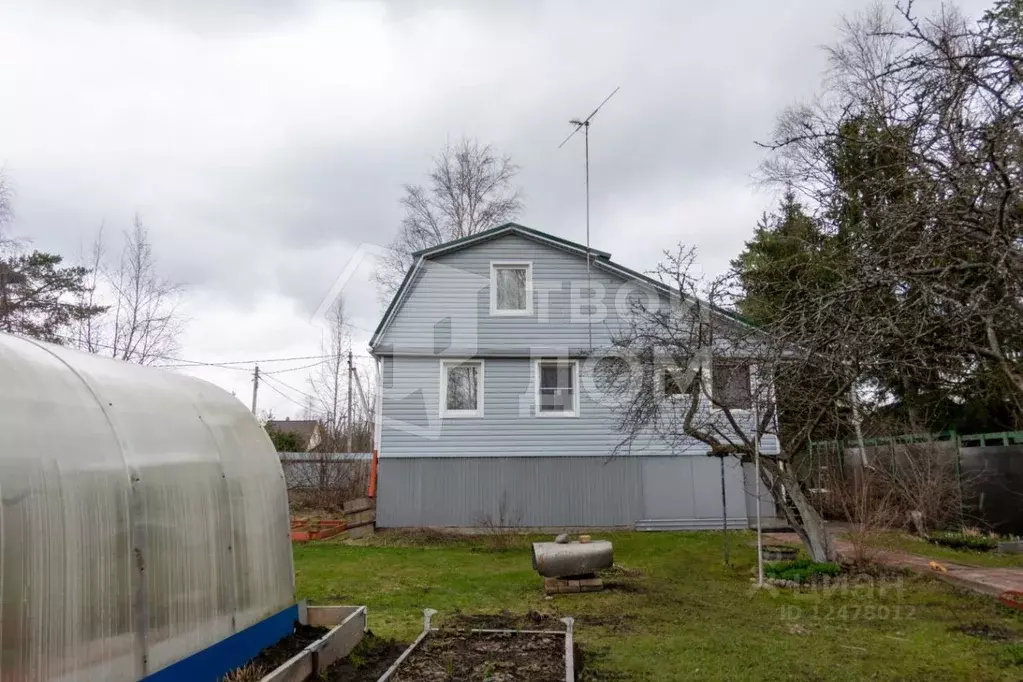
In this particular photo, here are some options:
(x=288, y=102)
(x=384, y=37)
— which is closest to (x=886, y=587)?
(x=384, y=37)

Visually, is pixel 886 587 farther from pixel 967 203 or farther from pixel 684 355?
pixel 967 203

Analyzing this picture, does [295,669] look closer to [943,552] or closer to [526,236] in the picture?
A: [943,552]

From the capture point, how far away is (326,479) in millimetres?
20719

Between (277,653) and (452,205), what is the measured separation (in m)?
23.3

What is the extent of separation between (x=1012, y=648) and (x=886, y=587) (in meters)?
2.89

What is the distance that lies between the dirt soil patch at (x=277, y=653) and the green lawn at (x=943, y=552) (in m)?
7.99

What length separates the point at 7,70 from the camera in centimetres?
902

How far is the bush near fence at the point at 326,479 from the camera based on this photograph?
20359 millimetres

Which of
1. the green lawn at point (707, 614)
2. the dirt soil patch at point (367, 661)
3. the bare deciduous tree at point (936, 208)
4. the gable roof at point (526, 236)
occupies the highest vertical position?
the gable roof at point (526, 236)

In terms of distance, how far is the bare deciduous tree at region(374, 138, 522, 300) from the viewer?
27531 mm

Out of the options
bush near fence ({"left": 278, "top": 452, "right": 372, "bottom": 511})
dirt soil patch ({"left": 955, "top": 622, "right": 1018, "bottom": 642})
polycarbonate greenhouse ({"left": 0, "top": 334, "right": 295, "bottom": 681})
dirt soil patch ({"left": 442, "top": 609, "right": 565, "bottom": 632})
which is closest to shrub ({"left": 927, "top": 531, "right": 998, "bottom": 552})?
dirt soil patch ({"left": 955, "top": 622, "right": 1018, "bottom": 642})

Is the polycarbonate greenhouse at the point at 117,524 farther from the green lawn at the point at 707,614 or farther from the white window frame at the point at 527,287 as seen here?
the white window frame at the point at 527,287

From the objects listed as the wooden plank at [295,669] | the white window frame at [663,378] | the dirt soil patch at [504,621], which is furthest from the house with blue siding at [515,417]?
the wooden plank at [295,669]

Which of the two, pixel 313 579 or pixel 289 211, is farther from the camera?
pixel 289 211
